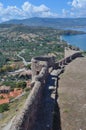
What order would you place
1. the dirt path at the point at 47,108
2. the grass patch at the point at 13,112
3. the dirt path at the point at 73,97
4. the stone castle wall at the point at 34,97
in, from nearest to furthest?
the stone castle wall at the point at 34,97, the dirt path at the point at 47,108, the dirt path at the point at 73,97, the grass patch at the point at 13,112

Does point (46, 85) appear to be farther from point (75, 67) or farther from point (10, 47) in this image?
point (10, 47)

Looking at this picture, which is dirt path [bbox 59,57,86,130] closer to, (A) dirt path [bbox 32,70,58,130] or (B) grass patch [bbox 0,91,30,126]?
(A) dirt path [bbox 32,70,58,130]

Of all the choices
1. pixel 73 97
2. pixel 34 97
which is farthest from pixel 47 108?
pixel 73 97

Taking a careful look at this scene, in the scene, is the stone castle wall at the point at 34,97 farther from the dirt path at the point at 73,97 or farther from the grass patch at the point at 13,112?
the grass patch at the point at 13,112

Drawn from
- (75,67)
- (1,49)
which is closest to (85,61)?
(75,67)

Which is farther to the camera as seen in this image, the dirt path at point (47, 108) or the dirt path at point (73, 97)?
the dirt path at point (73, 97)

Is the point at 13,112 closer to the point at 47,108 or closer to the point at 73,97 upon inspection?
the point at 73,97

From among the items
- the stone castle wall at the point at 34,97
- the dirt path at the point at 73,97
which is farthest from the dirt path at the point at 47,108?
the dirt path at the point at 73,97

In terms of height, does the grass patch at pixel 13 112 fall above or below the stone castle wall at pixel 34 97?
below
